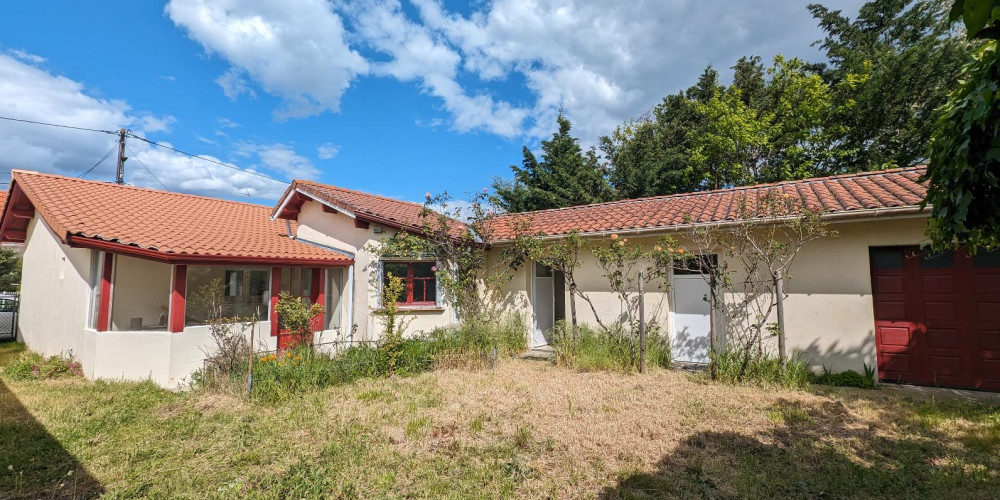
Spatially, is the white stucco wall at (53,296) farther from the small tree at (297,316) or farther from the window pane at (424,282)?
the window pane at (424,282)

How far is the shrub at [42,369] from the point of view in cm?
848

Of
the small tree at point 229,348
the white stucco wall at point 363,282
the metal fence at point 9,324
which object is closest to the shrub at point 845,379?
the white stucco wall at point 363,282

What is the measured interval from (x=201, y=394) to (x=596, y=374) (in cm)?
694

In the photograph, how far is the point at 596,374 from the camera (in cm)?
800

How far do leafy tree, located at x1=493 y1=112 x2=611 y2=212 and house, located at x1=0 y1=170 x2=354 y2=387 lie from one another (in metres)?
11.8

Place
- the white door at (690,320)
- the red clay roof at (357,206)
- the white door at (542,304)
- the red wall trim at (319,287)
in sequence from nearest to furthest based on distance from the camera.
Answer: the white door at (690,320), the red clay roof at (357,206), the red wall trim at (319,287), the white door at (542,304)

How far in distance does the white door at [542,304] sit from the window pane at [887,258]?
6.80 metres

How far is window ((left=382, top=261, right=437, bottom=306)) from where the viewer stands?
10.8m

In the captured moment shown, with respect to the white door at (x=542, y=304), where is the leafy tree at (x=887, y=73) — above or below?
above

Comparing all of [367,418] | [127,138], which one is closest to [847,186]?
[367,418]

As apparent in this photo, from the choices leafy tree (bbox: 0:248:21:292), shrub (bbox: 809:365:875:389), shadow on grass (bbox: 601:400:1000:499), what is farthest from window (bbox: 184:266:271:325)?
leafy tree (bbox: 0:248:21:292)

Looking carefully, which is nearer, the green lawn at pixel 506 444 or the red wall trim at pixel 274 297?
the green lawn at pixel 506 444

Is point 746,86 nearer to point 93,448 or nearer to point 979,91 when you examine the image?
point 979,91

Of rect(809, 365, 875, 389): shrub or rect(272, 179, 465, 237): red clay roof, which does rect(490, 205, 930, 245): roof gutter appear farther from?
rect(272, 179, 465, 237): red clay roof
